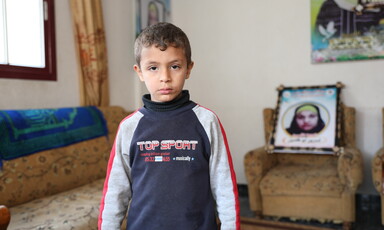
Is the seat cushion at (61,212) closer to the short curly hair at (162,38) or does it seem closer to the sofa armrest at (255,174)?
the short curly hair at (162,38)

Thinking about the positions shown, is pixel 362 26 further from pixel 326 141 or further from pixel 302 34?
pixel 326 141

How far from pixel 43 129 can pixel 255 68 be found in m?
2.42

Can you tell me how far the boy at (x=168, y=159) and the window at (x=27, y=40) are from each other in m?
1.79

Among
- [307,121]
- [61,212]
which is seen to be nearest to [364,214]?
[307,121]

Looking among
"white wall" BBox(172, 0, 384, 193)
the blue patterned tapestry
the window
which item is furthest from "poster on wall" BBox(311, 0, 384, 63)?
the window

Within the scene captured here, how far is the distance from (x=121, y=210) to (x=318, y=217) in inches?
87.6

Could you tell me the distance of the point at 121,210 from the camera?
3.45 ft

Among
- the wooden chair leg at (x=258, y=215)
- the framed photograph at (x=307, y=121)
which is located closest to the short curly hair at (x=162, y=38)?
the wooden chair leg at (x=258, y=215)

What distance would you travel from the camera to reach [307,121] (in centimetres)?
338

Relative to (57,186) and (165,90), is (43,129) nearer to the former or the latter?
(57,186)

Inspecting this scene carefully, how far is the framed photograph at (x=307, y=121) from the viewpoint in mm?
3219

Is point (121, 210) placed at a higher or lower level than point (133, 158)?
lower

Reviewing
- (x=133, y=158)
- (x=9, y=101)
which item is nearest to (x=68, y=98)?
(x=9, y=101)

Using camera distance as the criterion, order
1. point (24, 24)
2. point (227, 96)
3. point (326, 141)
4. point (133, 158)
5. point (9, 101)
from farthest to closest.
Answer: point (227, 96)
point (326, 141)
point (24, 24)
point (9, 101)
point (133, 158)
